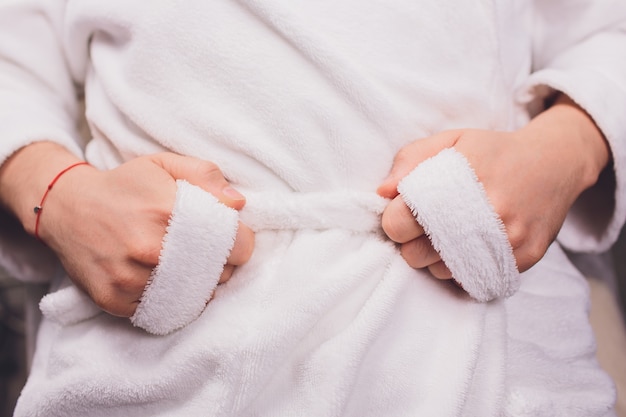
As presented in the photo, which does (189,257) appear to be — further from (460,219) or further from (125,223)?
(460,219)

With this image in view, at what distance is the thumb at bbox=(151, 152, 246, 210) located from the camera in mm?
417

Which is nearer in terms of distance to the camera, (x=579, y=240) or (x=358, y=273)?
(x=358, y=273)

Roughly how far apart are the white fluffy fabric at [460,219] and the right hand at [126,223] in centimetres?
16

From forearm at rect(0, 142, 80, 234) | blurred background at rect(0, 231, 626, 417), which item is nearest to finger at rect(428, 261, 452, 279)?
forearm at rect(0, 142, 80, 234)

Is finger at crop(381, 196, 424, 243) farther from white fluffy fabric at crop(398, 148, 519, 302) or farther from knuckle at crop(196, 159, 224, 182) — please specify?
knuckle at crop(196, 159, 224, 182)

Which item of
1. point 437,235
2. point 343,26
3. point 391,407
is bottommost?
point 391,407

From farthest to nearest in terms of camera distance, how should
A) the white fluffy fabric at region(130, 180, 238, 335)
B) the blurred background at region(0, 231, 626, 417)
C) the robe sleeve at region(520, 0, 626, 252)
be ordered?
the blurred background at region(0, 231, 626, 417), the robe sleeve at region(520, 0, 626, 252), the white fluffy fabric at region(130, 180, 238, 335)

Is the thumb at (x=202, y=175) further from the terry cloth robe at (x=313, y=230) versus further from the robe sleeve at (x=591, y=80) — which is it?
the robe sleeve at (x=591, y=80)

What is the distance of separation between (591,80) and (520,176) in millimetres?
171

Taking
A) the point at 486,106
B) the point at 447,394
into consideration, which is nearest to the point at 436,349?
the point at 447,394

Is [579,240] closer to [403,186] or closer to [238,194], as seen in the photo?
[403,186]

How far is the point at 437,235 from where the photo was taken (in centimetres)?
40

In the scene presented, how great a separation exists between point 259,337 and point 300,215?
0.37 ft

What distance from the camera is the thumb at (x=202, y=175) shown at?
0.42 m
